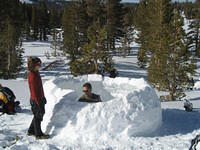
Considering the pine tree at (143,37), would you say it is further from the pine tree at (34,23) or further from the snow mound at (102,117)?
the pine tree at (34,23)

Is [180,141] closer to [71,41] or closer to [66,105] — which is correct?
[66,105]

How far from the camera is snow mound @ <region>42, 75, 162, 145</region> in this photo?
18.2ft


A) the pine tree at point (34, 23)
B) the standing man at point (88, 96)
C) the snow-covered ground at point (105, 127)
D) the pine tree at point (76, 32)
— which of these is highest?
the pine tree at point (34, 23)

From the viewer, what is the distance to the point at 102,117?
5.59 m

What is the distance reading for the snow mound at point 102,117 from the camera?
218 inches

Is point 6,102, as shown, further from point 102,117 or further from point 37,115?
point 102,117

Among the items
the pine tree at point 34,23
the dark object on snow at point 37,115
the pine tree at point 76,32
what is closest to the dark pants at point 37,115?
the dark object on snow at point 37,115

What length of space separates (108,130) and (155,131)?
1363mm

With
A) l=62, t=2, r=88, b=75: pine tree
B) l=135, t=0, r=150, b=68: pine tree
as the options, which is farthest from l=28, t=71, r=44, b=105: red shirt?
l=135, t=0, r=150, b=68: pine tree

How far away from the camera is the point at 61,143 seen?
5.28 metres

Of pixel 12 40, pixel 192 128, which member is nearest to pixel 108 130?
pixel 192 128

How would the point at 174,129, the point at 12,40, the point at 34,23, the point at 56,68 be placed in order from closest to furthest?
the point at 174,129
the point at 12,40
the point at 56,68
the point at 34,23

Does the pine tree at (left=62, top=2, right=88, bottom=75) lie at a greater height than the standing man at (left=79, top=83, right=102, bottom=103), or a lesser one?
greater

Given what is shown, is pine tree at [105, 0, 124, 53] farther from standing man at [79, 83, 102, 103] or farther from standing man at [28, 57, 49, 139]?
standing man at [28, 57, 49, 139]
